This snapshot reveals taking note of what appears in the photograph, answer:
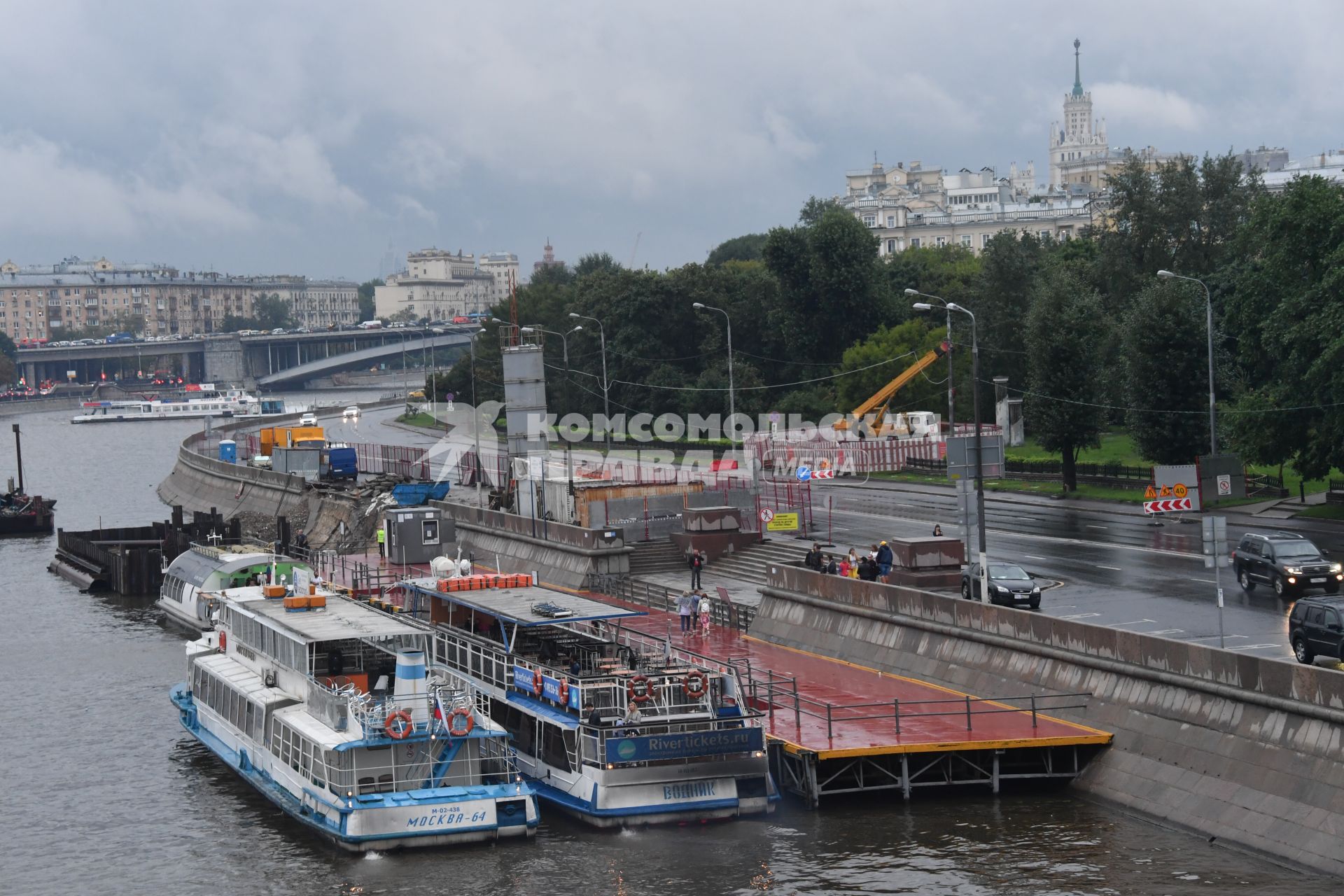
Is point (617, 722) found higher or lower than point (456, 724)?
lower

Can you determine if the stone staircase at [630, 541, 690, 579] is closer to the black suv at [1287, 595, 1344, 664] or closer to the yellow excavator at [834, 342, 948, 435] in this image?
the black suv at [1287, 595, 1344, 664]

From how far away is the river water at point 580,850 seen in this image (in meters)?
27.9

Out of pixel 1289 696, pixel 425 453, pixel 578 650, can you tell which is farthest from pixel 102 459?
pixel 1289 696

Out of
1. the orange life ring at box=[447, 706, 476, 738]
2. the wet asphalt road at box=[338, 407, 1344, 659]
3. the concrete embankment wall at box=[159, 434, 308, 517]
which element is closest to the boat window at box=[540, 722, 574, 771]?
the orange life ring at box=[447, 706, 476, 738]

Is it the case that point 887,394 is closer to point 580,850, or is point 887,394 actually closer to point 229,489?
point 229,489

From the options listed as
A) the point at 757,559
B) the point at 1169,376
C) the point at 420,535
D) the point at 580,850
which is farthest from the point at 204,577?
the point at 1169,376

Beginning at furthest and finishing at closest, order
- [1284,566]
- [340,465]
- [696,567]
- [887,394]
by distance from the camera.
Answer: [887,394], [340,465], [696,567], [1284,566]

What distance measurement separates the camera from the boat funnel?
104ft

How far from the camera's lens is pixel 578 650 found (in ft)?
121

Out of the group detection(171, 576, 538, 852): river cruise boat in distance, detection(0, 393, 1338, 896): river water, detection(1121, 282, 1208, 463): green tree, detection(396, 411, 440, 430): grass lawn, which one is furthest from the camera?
detection(396, 411, 440, 430): grass lawn

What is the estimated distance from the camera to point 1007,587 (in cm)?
4331

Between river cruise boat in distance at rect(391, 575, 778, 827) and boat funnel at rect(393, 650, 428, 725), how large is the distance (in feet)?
8.83

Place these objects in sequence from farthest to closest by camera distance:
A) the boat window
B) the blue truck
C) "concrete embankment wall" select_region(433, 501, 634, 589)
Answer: the blue truck < "concrete embankment wall" select_region(433, 501, 634, 589) < the boat window

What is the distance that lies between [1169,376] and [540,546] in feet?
90.6
